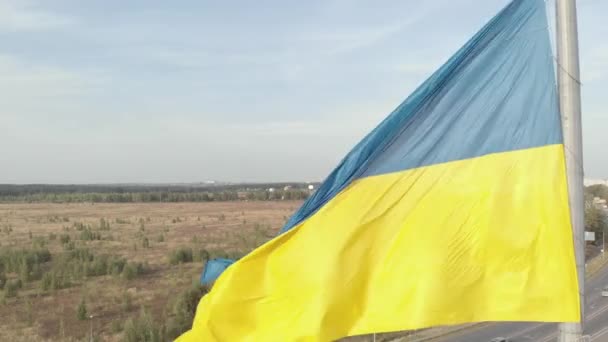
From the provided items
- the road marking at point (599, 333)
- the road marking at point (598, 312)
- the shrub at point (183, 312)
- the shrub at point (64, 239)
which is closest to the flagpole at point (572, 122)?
the shrub at point (183, 312)

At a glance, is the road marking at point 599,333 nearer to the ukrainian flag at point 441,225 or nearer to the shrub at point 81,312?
the shrub at point 81,312

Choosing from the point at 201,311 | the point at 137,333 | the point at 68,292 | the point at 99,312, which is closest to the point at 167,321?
the point at 137,333

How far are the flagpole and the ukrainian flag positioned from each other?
0.06 meters

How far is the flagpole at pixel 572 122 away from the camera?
12.3 ft

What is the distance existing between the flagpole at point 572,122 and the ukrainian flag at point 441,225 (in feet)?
0.20

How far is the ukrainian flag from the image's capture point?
400cm

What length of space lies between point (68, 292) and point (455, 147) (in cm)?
3280

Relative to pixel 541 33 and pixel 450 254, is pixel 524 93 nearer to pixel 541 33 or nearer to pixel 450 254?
pixel 541 33

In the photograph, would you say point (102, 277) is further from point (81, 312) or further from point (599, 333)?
point (599, 333)

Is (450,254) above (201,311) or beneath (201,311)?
above

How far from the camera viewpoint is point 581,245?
3.87 meters

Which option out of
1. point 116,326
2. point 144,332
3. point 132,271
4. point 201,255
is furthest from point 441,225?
point 201,255

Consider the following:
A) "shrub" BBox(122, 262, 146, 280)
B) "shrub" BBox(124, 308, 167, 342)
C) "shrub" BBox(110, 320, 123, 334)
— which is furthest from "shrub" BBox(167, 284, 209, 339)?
"shrub" BBox(122, 262, 146, 280)

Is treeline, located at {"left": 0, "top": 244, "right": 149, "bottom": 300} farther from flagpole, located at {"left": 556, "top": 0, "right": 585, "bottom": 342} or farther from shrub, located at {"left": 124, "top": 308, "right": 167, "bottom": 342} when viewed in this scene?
flagpole, located at {"left": 556, "top": 0, "right": 585, "bottom": 342}
